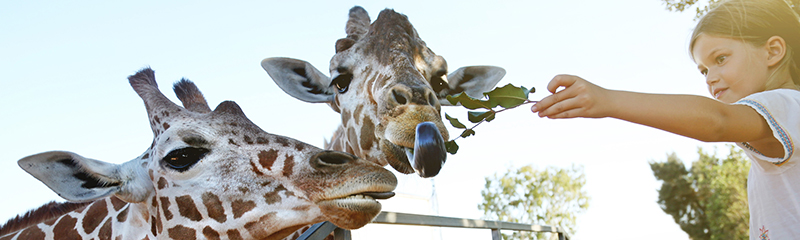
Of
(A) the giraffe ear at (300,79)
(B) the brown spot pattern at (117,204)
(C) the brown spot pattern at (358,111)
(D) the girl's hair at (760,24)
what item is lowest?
(B) the brown spot pattern at (117,204)

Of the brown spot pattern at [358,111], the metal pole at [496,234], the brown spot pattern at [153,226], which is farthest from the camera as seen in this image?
the metal pole at [496,234]

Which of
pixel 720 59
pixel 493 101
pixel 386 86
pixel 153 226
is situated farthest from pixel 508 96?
pixel 153 226

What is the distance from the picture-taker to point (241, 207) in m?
2.78

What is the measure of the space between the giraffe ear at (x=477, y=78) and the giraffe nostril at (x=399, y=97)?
169cm

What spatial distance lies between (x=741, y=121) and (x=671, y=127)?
285 mm

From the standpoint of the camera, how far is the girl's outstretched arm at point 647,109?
1.58 meters

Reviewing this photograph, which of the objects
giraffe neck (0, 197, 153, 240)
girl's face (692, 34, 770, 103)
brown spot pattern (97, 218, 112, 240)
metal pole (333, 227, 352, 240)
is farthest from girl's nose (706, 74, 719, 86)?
brown spot pattern (97, 218, 112, 240)

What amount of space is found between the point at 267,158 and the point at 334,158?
40 centimetres

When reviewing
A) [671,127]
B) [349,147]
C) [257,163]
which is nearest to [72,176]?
[257,163]

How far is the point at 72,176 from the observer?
9.65 ft

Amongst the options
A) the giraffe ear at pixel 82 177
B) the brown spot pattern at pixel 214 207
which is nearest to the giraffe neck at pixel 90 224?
the giraffe ear at pixel 82 177

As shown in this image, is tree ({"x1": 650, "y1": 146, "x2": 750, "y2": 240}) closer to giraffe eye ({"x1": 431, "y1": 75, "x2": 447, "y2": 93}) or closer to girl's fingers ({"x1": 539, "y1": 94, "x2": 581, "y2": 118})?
giraffe eye ({"x1": 431, "y1": 75, "x2": 447, "y2": 93})

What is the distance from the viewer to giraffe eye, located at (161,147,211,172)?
9.62ft

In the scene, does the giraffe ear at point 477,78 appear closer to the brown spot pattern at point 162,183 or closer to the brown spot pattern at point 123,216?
the brown spot pattern at point 162,183
